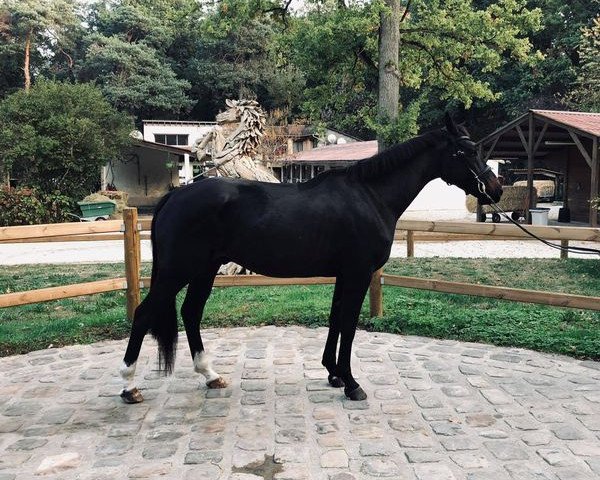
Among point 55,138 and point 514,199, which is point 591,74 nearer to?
point 514,199

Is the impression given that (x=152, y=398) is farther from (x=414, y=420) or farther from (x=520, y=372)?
(x=520, y=372)

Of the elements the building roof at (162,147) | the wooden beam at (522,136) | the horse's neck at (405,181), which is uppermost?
the building roof at (162,147)

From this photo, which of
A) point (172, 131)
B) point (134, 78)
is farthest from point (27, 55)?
point (172, 131)

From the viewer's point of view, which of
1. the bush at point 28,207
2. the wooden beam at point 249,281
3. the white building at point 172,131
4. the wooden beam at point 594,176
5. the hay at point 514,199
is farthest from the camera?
the white building at point 172,131

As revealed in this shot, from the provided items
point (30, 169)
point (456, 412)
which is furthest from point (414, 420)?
point (30, 169)

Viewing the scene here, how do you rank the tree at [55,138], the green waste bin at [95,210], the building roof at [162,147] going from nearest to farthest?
the tree at [55,138]
the green waste bin at [95,210]
the building roof at [162,147]

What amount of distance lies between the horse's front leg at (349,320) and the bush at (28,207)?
51.7 ft

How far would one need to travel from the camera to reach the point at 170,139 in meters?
31.0

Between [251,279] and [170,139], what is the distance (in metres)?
27.2

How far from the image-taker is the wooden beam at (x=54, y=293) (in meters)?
4.37

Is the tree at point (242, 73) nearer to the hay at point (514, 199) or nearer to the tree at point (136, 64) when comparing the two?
the tree at point (136, 64)

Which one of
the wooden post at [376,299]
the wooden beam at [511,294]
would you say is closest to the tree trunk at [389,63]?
the wooden post at [376,299]

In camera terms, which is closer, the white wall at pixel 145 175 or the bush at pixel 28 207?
the bush at pixel 28 207

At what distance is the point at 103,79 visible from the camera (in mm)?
34062
